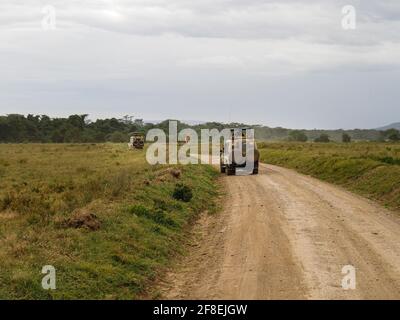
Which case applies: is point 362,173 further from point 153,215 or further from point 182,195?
point 153,215

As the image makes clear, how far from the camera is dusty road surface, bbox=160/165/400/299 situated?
9.16 meters

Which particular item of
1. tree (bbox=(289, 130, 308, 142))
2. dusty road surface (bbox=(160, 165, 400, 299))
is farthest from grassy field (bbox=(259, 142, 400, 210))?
tree (bbox=(289, 130, 308, 142))

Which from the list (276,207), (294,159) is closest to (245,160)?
(294,159)

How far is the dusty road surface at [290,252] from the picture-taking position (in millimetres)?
9156

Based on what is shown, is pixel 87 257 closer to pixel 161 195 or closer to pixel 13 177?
pixel 161 195

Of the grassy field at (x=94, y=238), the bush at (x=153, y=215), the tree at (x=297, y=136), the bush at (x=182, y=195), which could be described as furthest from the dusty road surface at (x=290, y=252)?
the tree at (x=297, y=136)

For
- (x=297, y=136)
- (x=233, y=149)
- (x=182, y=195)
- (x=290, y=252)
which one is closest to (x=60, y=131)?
(x=297, y=136)

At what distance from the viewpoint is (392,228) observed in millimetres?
14750

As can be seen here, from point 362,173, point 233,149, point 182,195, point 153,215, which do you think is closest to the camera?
point 153,215

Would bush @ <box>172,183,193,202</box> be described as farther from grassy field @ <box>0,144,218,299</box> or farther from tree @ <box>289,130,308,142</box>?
tree @ <box>289,130,308,142</box>

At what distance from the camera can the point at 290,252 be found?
11.8 metres
